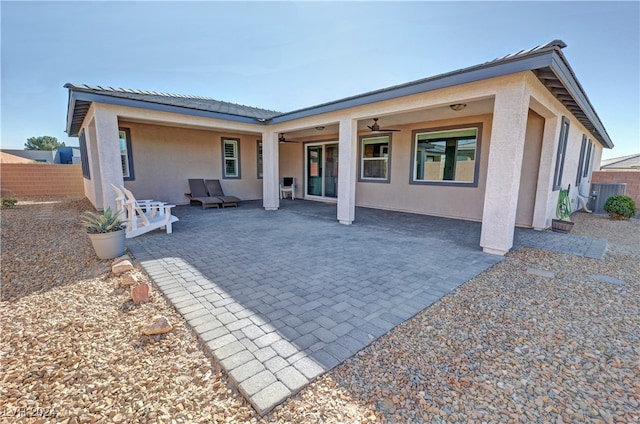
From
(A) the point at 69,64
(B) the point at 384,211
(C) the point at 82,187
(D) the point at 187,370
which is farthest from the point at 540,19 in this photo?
(C) the point at 82,187

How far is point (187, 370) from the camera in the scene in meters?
1.88

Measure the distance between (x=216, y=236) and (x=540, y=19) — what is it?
929 cm

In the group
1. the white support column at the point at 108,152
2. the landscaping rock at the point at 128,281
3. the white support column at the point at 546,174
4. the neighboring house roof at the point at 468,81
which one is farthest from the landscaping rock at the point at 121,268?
the white support column at the point at 546,174

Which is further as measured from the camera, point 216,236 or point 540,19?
point 540,19

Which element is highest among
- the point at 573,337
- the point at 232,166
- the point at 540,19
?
the point at 540,19

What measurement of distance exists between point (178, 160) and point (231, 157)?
1.98 metres

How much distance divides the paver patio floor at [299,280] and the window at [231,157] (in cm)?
464

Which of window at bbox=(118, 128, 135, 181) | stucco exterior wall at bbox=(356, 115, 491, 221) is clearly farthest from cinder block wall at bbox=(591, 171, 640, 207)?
window at bbox=(118, 128, 135, 181)

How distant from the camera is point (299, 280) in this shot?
3.45 m

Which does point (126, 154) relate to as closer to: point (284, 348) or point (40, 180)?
point (40, 180)

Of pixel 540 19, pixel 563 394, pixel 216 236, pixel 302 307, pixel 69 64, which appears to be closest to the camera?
pixel 563 394

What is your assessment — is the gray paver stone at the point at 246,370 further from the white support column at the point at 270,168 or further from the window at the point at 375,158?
the window at the point at 375,158

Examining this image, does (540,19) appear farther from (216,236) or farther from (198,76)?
(198,76)

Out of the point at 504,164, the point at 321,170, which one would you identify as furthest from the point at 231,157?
the point at 504,164
